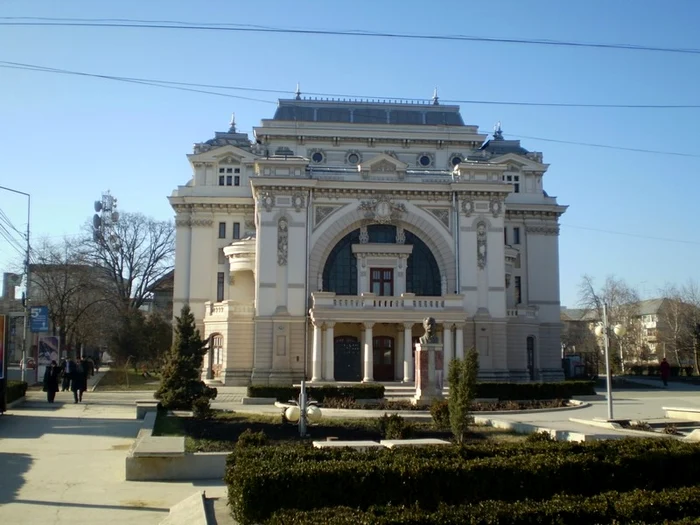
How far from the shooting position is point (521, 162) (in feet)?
200

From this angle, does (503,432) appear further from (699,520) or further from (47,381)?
(47,381)

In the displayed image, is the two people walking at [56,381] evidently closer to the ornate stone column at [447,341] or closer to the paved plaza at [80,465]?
the paved plaza at [80,465]

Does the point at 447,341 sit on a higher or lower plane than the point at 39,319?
lower

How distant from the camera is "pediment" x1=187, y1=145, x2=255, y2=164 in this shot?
192 ft

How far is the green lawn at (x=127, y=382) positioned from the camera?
48281 millimetres

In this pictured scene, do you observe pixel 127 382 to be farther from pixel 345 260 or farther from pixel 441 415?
pixel 441 415

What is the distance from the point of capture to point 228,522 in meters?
11.1

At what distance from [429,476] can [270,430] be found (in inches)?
447

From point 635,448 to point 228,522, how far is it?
294 inches

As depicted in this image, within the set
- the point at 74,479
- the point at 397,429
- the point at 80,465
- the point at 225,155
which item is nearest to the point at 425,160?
the point at 225,155

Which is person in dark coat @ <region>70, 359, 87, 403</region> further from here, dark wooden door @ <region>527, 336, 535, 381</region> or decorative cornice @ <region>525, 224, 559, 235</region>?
decorative cornice @ <region>525, 224, 559, 235</region>

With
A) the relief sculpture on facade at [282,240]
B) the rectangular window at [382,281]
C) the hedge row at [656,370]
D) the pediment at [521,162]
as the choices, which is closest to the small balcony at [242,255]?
the relief sculpture on facade at [282,240]

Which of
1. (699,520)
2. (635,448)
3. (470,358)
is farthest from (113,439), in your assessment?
(699,520)

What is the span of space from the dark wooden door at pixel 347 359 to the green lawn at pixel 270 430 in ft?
74.8
